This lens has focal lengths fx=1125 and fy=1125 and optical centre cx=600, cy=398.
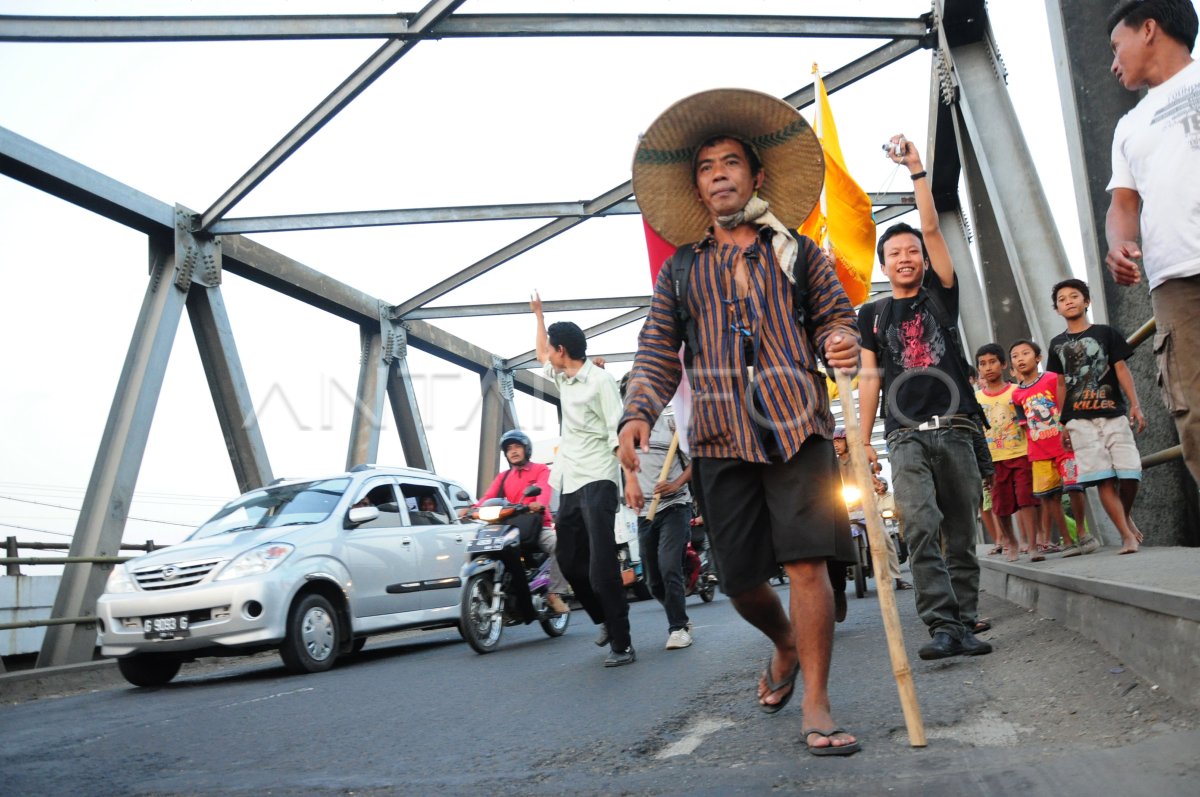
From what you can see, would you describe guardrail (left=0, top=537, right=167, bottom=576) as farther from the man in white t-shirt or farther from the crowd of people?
the man in white t-shirt

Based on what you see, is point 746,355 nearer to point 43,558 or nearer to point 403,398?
point 43,558

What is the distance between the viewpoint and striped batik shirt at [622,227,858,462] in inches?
138

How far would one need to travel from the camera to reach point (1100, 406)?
7031 mm

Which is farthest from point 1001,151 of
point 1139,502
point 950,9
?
point 1139,502

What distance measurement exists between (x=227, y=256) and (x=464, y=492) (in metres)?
4.43

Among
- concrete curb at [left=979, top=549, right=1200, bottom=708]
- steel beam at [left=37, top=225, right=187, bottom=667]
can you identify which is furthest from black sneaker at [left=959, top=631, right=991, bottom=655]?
steel beam at [left=37, top=225, right=187, bottom=667]

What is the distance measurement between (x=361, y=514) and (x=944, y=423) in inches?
212

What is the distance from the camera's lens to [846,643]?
621 centimetres

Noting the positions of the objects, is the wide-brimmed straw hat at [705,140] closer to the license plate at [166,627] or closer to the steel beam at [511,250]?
the license plate at [166,627]

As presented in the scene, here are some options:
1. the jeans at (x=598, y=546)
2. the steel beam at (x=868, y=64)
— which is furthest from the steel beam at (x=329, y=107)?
the jeans at (x=598, y=546)

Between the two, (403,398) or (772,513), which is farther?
(403,398)

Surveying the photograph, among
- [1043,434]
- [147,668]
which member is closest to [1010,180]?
[1043,434]

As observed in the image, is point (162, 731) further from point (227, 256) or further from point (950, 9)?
point (227, 256)

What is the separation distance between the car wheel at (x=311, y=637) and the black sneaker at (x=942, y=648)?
4887 mm
